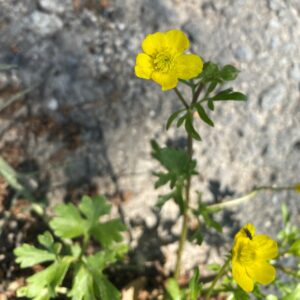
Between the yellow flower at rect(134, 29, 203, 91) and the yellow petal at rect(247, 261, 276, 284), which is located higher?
the yellow flower at rect(134, 29, 203, 91)

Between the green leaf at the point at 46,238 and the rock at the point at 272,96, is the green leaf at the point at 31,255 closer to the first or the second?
the green leaf at the point at 46,238

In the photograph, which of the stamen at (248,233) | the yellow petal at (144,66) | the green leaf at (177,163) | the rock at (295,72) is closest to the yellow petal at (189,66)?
the yellow petal at (144,66)

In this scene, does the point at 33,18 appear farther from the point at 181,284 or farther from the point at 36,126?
the point at 181,284

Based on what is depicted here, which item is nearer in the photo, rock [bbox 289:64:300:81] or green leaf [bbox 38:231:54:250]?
green leaf [bbox 38:231:54:250]

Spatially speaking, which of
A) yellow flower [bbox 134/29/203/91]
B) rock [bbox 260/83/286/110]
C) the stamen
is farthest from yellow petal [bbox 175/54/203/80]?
rock [bbox 260/83/286/110]

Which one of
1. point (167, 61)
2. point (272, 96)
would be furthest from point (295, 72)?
point (167, 61)

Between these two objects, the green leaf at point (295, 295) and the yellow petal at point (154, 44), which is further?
the green leaf at point (295, 295)

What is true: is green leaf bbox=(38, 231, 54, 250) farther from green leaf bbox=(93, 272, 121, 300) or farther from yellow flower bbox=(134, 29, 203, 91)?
yellow flower bbox=(134, 29, 203, 91)
